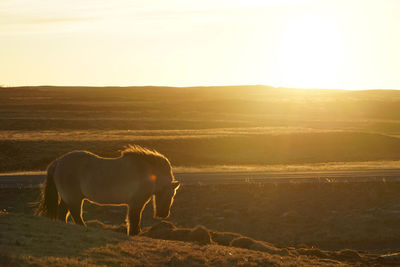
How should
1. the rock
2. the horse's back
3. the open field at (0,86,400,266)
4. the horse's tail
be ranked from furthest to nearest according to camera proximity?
the rock
the horse's tail
the horse's back
the open field at (0,86,400,266)

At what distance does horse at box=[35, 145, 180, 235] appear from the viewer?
51.4 ft

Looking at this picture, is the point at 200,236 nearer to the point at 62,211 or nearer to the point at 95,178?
the point at 95,178

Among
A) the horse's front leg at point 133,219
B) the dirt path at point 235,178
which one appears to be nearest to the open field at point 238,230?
the horse's front leg at point 133,219

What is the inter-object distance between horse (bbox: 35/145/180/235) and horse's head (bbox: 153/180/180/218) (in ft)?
0.09

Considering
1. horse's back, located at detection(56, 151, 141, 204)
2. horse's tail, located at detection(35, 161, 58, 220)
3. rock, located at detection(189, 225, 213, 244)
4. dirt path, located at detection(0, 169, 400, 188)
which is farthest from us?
dirt path, located at detection(0, 169, 400, 188)

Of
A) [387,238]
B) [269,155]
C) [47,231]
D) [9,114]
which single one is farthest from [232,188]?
[9,114]

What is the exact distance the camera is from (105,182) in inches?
616

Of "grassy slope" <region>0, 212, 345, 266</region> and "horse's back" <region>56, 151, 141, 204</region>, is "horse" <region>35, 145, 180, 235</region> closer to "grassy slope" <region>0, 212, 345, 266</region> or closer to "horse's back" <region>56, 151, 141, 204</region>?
"horse's back" <region>56, 151, 141, 204</region>

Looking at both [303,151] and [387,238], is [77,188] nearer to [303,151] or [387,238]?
[387,238]

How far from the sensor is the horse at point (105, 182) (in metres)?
15.7

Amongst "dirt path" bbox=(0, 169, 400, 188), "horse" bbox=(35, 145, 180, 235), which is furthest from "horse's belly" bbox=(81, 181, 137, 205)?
"dirt path" bbox=(0, 169, 400, 188)

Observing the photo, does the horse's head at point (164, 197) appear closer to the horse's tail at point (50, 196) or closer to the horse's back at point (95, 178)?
the horse's back at point (95, 178)

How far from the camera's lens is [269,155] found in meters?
54.3

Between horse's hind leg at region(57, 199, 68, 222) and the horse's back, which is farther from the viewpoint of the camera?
horse's hind leg at region(57, 199, 68, 222)
